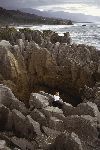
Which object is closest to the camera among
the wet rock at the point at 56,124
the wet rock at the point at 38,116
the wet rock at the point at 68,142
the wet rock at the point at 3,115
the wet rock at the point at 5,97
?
the wet rock at the point at 68,142

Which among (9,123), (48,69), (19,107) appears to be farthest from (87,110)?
(48,69)

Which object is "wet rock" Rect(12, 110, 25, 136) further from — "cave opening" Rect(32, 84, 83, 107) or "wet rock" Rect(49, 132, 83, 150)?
"cave opening" Rect(32, 84, 83, 107)

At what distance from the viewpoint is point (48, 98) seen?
58.6 feet

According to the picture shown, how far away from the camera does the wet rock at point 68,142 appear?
13508 millimetres

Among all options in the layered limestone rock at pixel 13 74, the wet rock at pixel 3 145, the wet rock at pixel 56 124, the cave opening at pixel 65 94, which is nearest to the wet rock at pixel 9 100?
the wet rock at pixel 56 124

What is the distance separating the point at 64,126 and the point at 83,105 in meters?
1.36

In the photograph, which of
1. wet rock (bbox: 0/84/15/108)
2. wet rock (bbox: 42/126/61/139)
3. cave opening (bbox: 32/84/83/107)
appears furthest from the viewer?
cave opening (bbox: 32/84/83/107)

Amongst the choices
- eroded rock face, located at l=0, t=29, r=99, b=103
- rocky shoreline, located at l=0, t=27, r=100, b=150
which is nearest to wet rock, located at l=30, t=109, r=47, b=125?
rocky shoreline, located at l=0, t=27, r=100, b=150

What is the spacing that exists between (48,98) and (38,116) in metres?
1.95

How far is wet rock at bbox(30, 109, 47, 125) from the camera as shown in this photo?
52.1ft

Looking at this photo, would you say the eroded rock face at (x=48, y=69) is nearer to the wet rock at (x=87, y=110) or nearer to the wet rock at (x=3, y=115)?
the wet rock at (x=3, y=115)

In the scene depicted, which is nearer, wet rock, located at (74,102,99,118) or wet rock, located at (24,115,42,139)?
wet rock, located at (24,115,42,139)

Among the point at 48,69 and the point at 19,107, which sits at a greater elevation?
the point at 19,107

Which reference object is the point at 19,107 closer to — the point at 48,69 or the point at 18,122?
the point at 18,122
